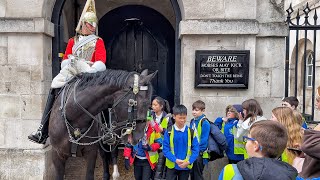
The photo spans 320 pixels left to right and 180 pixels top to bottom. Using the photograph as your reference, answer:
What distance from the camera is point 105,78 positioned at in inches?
150

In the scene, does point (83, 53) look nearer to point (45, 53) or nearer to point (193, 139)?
point (45, 53)

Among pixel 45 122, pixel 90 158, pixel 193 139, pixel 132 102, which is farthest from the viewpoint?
pixel 193 139

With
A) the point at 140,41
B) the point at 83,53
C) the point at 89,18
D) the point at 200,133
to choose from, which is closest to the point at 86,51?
the point at 83,53

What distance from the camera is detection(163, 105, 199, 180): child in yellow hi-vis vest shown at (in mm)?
4590

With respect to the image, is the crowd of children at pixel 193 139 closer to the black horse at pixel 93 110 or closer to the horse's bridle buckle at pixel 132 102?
the black horse at pixel 93 110

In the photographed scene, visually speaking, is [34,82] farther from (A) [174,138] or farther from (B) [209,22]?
(B) [209,22]

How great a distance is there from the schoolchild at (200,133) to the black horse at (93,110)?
1.43 m

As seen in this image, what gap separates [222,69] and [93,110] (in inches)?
106

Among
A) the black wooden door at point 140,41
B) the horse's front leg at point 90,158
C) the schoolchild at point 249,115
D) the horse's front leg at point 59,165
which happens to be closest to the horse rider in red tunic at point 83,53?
the horse's front leg at point 59,165

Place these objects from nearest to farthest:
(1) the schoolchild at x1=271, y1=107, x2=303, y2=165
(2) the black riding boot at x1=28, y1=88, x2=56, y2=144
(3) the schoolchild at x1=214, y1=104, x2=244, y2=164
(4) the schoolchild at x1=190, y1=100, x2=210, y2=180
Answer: (1) the schoolchild at x1=271, y1=107, x2=303, y2=165, (2) the black riding boot at x1=28, y1=88, x2=56, y2=144, (4) the schoolchild at x1=190, y1=100, x2=210, y2=180, (3) the schoolchild at x1=214, y1=104, x2=244, y2=164

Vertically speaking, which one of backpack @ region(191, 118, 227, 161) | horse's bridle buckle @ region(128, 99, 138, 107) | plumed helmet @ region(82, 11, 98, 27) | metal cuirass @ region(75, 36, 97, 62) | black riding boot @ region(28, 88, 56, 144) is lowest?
backpack @ region(191, 118, 227, 161)

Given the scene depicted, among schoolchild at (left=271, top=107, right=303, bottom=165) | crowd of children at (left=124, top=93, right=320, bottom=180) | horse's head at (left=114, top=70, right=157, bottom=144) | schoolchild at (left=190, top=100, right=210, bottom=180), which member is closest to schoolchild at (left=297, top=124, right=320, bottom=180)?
crowd of children at (left=124, top=93, right=320, bottom=180)

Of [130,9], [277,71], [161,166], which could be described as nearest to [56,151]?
[161,166]

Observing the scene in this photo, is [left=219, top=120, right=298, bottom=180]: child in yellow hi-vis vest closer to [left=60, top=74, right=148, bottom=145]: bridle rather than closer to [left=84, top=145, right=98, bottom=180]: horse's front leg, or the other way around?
[left=60, top=74, right=148, bottom=145]: bridle
